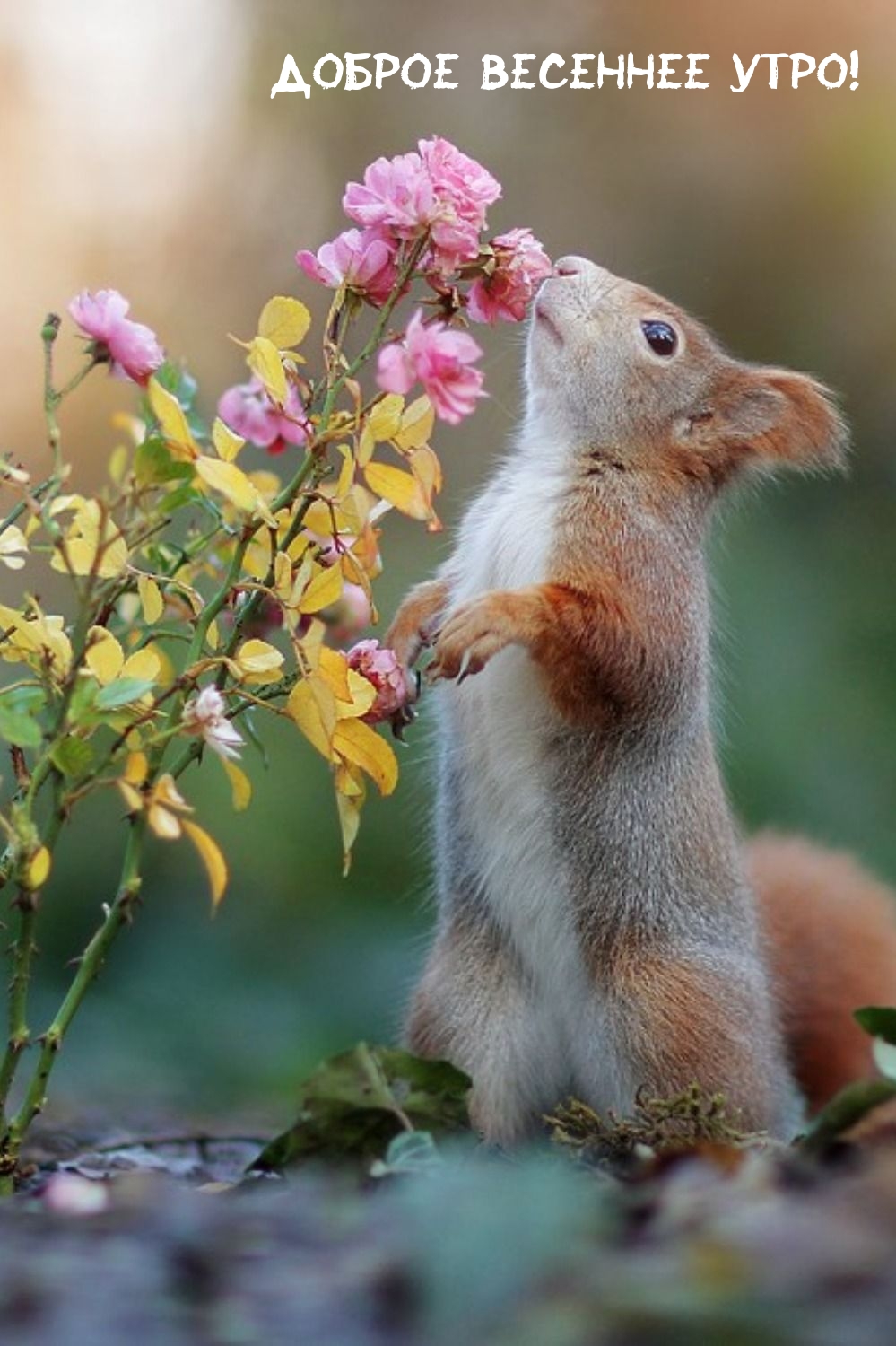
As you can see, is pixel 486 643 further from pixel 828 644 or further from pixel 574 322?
pixel 828 644

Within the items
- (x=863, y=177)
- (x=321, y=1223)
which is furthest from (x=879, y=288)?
(x=321, y=1223)

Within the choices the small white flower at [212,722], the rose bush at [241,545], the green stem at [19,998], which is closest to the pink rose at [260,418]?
the rose bush at [241,545]

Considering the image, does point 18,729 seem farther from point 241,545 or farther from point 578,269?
point 578,269

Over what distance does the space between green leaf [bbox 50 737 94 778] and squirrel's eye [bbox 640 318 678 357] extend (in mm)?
1267

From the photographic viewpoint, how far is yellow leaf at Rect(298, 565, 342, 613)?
7.11 ft

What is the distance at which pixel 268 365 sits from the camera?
222 centimetres

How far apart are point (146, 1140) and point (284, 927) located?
88.4 inches

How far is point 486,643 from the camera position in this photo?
2.47 metres

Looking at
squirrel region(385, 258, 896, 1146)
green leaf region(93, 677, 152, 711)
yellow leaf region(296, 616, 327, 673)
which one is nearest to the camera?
green leaf region(93, 677, 152, 711)

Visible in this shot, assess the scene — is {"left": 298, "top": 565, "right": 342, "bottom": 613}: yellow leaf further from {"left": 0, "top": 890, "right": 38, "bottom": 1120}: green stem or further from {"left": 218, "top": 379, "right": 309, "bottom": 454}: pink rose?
{"left": 0, "top": 890, "right": 38, "bottom": 1120}: green stem

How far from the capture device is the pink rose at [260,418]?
7.88 ft

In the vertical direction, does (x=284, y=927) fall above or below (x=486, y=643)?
below

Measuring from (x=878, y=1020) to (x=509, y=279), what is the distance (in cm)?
94

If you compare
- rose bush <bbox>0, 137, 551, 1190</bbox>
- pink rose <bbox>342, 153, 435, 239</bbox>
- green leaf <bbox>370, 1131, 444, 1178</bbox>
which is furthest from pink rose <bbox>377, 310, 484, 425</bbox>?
green leaf <bbox>370, 1131, 444, 1178</bbox>
